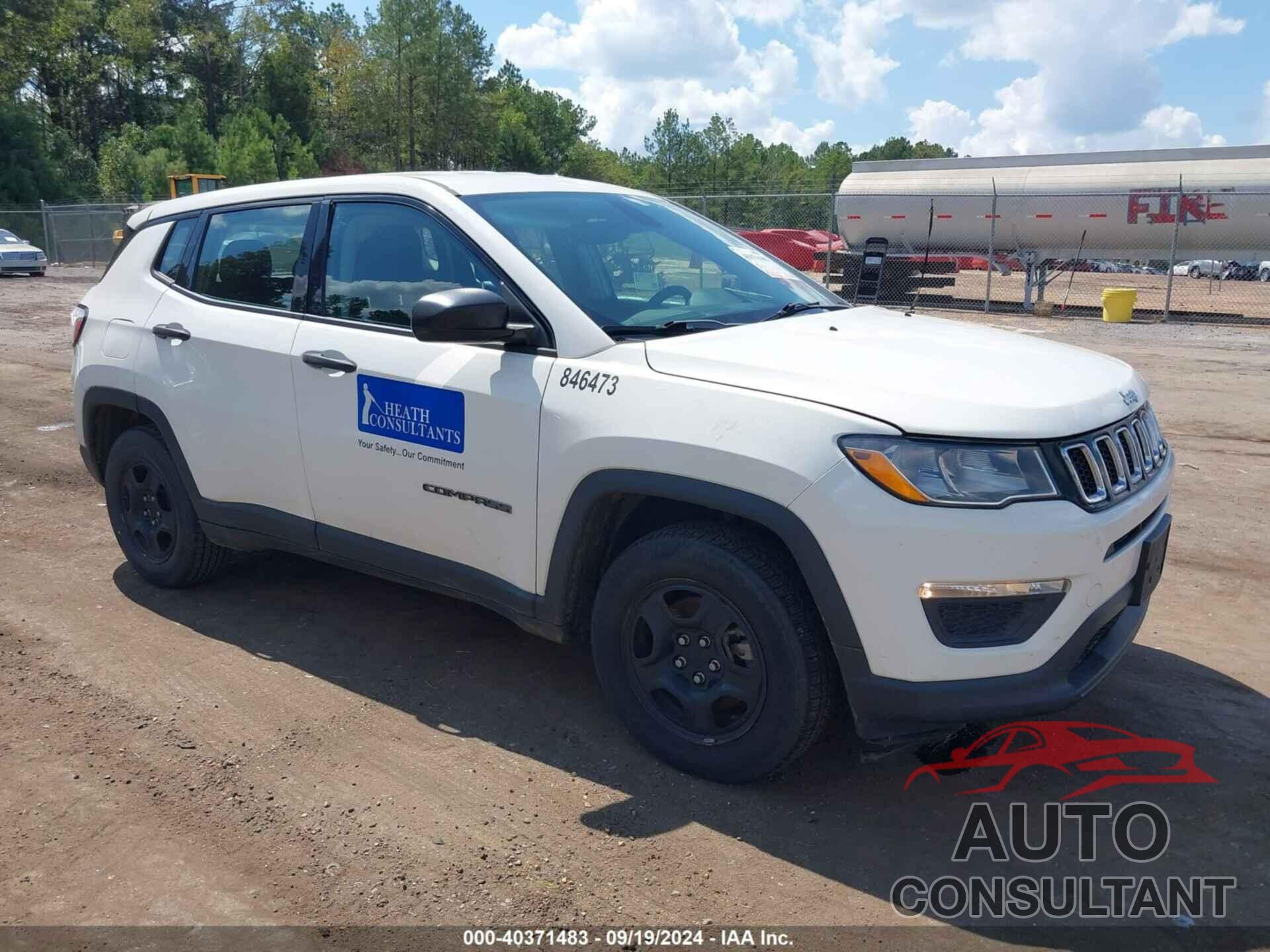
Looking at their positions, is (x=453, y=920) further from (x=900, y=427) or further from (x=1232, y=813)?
(x=1232, y=813)

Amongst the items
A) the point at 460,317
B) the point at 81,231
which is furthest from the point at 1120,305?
the point at 81,231

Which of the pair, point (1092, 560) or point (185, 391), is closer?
point (1092, 560)

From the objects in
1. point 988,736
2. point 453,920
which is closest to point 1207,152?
point 988,736

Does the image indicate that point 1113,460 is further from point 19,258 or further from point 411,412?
point 19,258

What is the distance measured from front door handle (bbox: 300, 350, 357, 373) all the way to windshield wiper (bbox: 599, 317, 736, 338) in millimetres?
1048

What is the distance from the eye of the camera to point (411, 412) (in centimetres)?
384

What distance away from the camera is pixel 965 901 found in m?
2.90

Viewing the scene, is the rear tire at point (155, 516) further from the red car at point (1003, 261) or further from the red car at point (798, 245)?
the red car at point (798, 245)

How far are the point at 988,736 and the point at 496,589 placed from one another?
71.1 inches

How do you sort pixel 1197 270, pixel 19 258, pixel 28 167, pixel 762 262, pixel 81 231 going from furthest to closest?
pixel 28 167
pixel 1197 270
pixel 81 231
pixel 19 258
pixel 762 262

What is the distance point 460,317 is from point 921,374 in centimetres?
144

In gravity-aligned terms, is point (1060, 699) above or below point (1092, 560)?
below

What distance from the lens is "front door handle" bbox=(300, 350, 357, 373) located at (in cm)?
401

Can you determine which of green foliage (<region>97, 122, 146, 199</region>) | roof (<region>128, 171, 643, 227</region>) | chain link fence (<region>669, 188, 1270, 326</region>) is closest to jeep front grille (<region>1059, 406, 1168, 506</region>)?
roof (<region>128, 171, 643, 227</region>)
